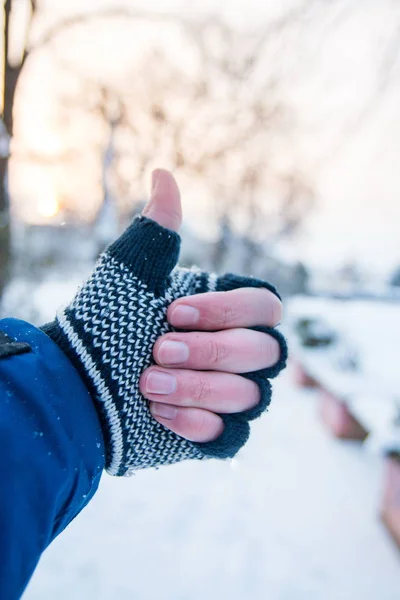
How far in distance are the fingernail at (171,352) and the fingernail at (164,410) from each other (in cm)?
9

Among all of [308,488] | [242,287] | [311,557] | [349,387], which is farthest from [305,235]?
[242,287]

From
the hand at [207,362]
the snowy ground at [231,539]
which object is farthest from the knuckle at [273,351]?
the snowy ground at [231,539]

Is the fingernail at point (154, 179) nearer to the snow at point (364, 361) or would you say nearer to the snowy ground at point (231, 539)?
the snowy ground at point (231, 539)

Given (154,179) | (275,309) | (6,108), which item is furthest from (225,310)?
(6,108)

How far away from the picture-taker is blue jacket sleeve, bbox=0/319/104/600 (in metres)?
0.46

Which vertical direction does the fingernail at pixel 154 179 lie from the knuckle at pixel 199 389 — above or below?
above

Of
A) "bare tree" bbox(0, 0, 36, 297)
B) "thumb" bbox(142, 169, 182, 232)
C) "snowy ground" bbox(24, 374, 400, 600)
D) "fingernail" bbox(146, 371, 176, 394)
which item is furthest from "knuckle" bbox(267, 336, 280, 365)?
"bare tree" bbox(0, 0, 36, 297)

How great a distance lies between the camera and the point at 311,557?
7.81 feet

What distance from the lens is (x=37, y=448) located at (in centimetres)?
51

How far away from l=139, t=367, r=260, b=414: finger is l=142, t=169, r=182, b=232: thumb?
1.05 feet

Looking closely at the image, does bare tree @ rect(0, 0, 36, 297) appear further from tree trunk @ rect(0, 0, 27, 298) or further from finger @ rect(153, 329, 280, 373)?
finger @ rect(153, 329, 280, 373)

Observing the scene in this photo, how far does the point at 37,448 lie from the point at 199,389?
11.4 inches

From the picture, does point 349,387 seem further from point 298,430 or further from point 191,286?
point 191,286

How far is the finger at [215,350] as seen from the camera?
677 millimetres
